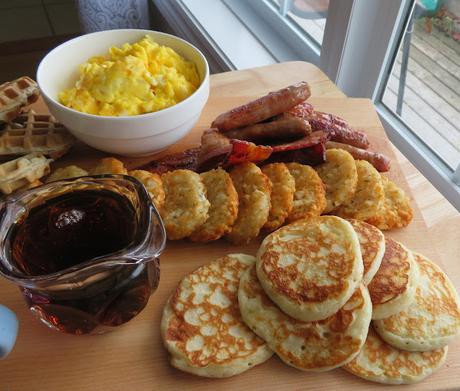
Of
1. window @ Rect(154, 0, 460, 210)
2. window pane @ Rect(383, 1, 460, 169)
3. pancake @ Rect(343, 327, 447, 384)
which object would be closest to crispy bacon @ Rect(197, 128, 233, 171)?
pancake @ Rect(343, 327, 447, 384)

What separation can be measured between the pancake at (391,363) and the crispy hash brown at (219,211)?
44 centimetres

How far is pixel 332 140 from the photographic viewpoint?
4.98ft

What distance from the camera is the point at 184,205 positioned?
1251 millimetres

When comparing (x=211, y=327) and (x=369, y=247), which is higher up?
(x=369, y=247)

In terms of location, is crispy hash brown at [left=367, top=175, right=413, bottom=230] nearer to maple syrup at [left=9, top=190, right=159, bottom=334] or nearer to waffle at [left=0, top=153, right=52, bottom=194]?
maple syrup at [left=9, top=190, right=159, bottom=334]

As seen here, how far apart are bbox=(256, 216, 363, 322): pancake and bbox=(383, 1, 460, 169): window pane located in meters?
1.09

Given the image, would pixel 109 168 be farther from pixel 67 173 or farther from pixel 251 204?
pixel 251 204

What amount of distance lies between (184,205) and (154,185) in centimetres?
10

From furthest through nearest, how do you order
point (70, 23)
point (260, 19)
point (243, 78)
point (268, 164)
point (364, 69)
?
point (70, 23) < point (260, 19) < point (364, 69) < point (243, 78) < point (268, 164)

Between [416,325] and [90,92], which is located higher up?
[90,92]

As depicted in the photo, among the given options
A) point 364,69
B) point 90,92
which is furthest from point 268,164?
point 364,69

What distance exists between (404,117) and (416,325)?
1303 mm

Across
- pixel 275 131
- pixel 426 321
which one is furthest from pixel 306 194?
pixel 426 321

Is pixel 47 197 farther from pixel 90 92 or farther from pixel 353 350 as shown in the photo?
pixel 353 350
